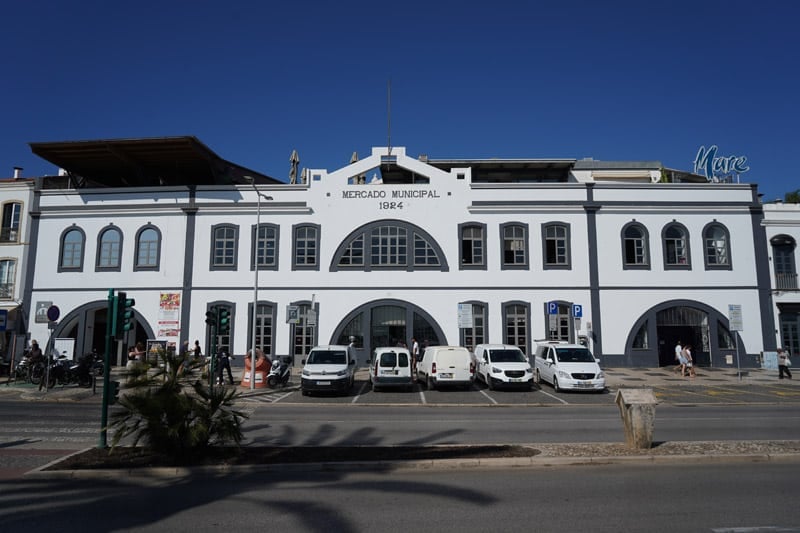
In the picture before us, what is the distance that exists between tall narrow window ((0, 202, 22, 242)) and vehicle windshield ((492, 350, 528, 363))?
2795 centimetres

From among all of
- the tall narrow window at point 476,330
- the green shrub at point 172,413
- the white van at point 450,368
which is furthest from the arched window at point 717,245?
the green shrub at point 172,413

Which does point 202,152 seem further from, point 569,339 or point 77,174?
point 569,339

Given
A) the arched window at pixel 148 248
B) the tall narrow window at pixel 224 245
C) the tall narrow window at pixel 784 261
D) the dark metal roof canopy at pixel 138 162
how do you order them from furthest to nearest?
the tall narrow window at pixel 784 261 → the arched window at pixel 148 248 → the tall narrow window at pixel 224 245 → the dark metal roof canopy at pixel 138 162

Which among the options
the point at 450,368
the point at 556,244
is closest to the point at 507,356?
the point at 450,368

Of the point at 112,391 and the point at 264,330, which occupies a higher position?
the point at 264,330

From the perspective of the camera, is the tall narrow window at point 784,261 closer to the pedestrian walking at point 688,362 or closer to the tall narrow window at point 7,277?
the pedestrian walking at point 688,362

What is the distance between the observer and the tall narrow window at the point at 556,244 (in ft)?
97.6

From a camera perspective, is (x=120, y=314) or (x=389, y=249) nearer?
(x=120, y=314)

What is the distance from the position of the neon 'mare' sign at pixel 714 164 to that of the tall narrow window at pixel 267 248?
1027 inches

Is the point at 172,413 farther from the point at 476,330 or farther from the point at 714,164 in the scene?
the point at 714,164

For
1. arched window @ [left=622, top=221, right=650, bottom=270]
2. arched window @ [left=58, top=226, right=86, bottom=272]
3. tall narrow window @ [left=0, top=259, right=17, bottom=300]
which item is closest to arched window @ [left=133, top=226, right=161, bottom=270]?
arched window @ [left=58, top=226, right=86, bottom=272]

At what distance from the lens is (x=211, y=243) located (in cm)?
3033

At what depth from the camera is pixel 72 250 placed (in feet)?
102

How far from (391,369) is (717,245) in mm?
20685
